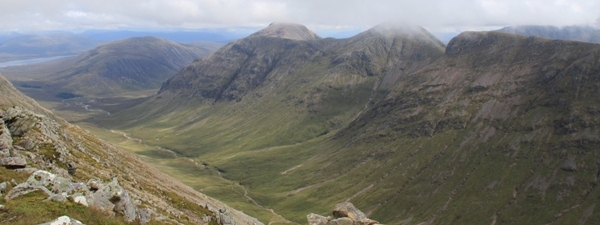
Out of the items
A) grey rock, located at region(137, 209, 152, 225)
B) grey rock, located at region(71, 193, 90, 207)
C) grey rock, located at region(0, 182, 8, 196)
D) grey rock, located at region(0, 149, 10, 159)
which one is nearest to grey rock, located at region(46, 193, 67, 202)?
grey rock, located at region(71, 193, 90, 207)

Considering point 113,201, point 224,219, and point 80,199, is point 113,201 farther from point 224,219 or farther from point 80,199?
point 224,219

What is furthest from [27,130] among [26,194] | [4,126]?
[26,194]

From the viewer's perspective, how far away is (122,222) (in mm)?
46500

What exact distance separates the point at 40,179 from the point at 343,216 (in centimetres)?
4057

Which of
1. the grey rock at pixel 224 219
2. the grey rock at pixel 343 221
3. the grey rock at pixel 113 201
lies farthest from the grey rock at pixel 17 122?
the grey rock at pixel 343 221

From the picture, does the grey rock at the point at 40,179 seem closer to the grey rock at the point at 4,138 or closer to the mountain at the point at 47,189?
the mountain at the point at 47,189

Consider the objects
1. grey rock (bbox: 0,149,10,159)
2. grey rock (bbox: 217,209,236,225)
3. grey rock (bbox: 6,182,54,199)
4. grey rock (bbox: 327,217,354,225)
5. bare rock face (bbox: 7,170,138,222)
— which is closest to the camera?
grey rock (bbox: 6,182,54,199)

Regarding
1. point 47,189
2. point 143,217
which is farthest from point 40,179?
point 143,217

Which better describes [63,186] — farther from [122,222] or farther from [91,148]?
[91,148]

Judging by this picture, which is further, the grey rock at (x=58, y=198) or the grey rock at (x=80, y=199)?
the grey rock at (x=80, y=199)

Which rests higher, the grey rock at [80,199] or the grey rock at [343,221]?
the grey rock at [80,199]

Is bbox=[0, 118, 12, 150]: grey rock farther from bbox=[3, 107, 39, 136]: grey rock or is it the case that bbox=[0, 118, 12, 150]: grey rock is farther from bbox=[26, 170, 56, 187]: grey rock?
bbox=[26, 170, 56, 187]: grey rock

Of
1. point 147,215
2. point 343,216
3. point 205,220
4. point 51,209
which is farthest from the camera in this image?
point 205,220

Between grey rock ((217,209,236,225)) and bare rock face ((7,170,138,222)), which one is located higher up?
bare rock face ((7,170,138,222))
